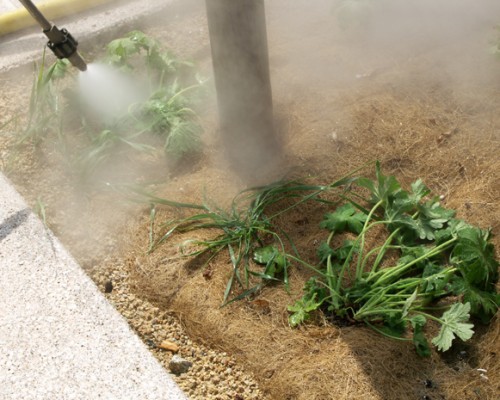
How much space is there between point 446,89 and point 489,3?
47.5 inches

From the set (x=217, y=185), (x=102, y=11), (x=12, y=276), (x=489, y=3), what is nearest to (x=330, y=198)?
(x=217, y=185)

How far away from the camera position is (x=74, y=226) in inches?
119

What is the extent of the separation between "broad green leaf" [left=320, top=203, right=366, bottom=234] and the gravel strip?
74 cm

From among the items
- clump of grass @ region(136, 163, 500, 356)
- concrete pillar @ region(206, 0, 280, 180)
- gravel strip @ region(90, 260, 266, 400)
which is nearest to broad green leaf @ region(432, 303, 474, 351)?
clump of grass @ region(136, 163, 500, 356)

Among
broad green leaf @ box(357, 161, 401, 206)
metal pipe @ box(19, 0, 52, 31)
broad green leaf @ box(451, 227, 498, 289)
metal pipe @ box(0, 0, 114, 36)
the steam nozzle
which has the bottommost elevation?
broad green leaf @ box(451, 227, 498, 289)

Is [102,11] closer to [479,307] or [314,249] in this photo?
[314,249]

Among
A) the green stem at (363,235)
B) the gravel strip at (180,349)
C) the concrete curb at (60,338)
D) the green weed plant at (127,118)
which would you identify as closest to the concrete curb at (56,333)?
the concrete curb at (60,338)

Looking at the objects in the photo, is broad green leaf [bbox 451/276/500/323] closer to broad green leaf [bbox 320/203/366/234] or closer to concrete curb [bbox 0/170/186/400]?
broad green leaf [bbox 320/203/366/234]

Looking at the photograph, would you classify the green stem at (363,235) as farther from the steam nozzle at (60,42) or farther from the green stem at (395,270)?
the steam nozzle at (60,42)

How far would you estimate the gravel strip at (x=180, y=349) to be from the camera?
90.5 inches

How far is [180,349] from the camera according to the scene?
248 cm

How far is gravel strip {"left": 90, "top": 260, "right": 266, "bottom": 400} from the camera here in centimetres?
230

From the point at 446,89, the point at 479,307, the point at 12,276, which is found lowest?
the point at 479,307

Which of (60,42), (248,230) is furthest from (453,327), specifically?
(60,42)
